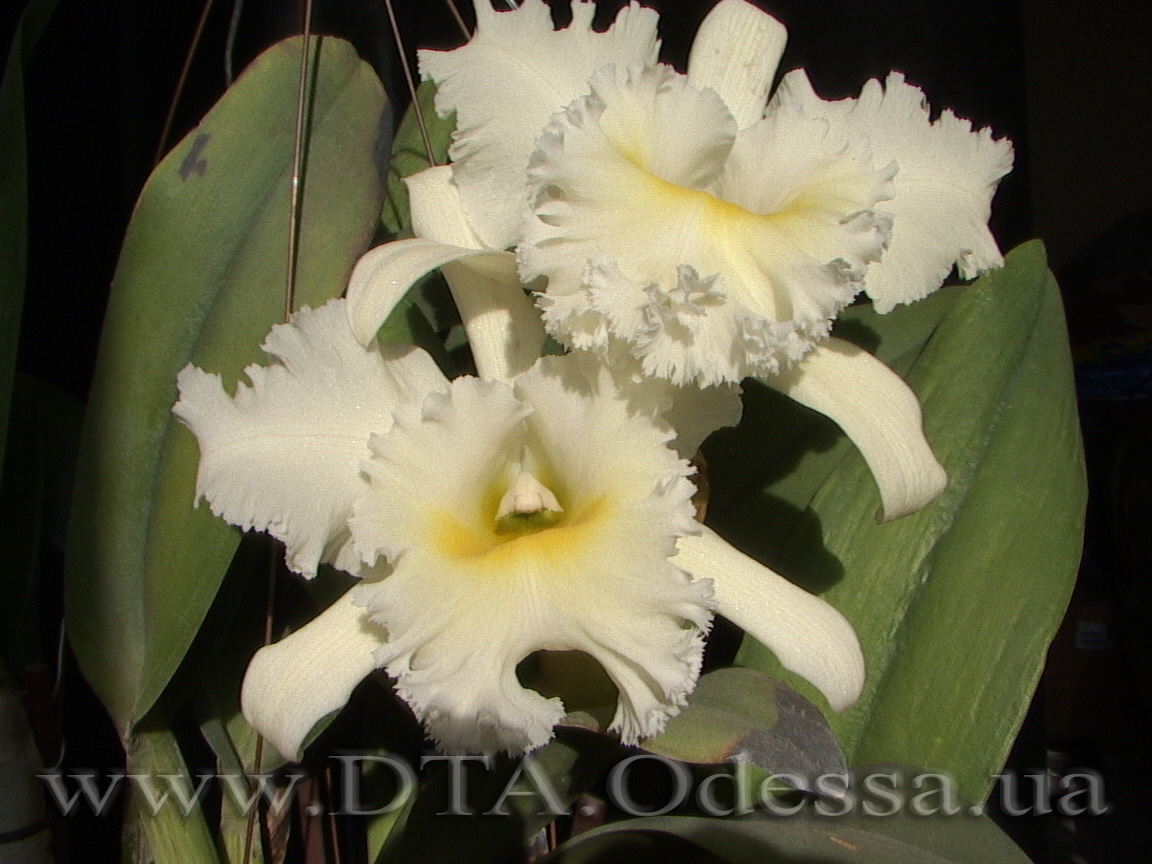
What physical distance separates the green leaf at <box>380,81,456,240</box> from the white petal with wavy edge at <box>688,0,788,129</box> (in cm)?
21

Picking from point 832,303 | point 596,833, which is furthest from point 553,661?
point 832,303

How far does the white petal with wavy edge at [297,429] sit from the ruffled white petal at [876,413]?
0.22m

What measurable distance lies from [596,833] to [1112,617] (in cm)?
125

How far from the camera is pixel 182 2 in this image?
1072 mm

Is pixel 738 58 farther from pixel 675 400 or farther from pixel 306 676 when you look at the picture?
pixel 306 676

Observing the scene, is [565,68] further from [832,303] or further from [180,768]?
[180,768]

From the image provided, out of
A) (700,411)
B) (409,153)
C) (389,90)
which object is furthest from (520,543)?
(389,90)

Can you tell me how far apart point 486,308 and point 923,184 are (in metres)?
0.27

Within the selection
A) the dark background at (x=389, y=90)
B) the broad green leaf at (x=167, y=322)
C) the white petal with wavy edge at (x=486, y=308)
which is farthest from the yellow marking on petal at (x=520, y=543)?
the dark background at (x=389, y=90)

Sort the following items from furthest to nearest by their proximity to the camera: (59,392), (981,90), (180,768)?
(981,90) < (59,392) < (180,768)

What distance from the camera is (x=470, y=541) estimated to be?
52 cm

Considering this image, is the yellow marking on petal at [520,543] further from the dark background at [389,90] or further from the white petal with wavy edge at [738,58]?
the dark background at [389,90]

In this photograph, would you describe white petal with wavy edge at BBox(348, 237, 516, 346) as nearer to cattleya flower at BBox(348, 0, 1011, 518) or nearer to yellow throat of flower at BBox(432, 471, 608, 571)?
cattleya flower at BBox(348, 0, 1011, 518)

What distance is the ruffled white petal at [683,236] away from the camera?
46cm
